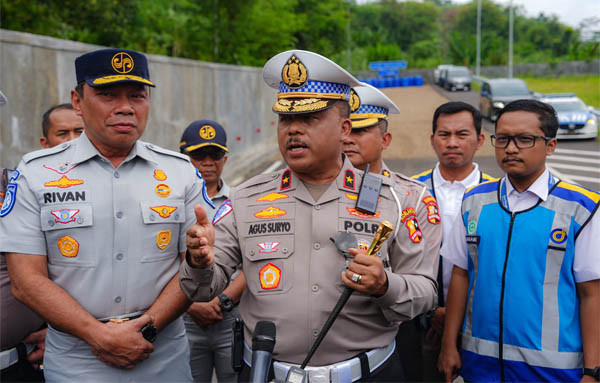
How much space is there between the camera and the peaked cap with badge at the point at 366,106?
3.79 m

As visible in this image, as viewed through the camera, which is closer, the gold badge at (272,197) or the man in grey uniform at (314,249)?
the man in grey uniform at (314,249)

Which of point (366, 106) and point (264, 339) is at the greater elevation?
point (366, 106)

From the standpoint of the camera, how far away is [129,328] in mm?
2633

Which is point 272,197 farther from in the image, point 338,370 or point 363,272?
point 338,370

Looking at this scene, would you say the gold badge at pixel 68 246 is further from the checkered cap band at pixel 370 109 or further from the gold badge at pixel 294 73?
the checkered cap band at pixel 370 109

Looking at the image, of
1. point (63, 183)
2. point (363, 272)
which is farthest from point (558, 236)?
point (63, 183)

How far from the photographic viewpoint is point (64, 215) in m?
2.63

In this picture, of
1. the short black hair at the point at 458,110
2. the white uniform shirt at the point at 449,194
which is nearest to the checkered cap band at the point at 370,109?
the short black hair at the point at 458,110

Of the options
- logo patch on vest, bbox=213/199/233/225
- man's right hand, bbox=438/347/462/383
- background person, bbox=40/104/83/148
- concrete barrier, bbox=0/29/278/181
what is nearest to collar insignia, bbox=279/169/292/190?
logo patch on vest, bbox=213/199/233/225

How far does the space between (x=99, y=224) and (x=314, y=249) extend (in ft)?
3.34

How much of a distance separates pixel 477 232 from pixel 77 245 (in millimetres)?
1966

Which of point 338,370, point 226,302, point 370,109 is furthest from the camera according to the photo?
point 370,109

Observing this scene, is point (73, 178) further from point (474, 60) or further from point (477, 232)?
point (474, 60)

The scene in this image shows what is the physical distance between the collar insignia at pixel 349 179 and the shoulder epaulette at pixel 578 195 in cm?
102
